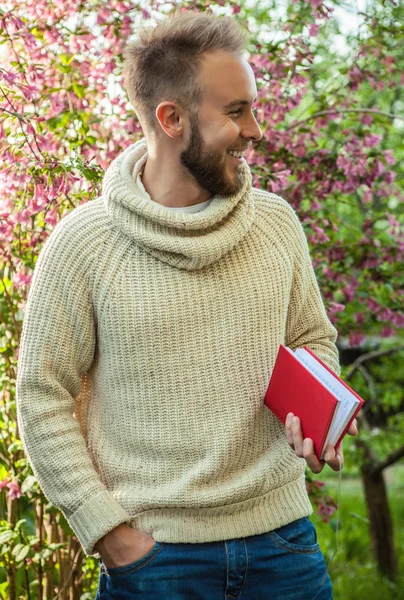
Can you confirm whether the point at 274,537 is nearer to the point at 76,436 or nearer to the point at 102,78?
the point at 76,436

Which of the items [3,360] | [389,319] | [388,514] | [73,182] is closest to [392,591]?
[388,514]

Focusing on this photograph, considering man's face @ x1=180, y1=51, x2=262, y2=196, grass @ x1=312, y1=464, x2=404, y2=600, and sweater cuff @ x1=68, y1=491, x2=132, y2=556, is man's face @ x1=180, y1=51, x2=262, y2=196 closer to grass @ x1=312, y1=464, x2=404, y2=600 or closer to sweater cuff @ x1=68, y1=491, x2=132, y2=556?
sweater cuff @ x1=68, y1=491, x2=132, y2=556

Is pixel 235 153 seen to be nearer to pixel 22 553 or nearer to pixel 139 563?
pixel 139 563

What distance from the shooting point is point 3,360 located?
2.68 m

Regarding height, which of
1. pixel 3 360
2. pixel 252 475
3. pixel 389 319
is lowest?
pixel 389 319

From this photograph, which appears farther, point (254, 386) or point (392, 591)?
point (392, 591)

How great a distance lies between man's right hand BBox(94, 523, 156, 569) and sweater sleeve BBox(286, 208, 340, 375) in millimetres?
599

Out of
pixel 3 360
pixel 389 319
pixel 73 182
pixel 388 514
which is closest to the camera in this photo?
pixel 73 182

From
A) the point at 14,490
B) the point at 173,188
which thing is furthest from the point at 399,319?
the point at 173,188

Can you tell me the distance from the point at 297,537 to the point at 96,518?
48 cm

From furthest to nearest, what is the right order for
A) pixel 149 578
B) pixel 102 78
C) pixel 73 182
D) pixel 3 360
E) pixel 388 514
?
pixel 388 514 < pixel 102 78 < pixel 3 360 < pixel 73 182 < pixel 149 578

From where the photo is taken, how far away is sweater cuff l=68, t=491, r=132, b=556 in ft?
6.04

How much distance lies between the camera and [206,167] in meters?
1.92

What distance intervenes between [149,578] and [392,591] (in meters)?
3.41
